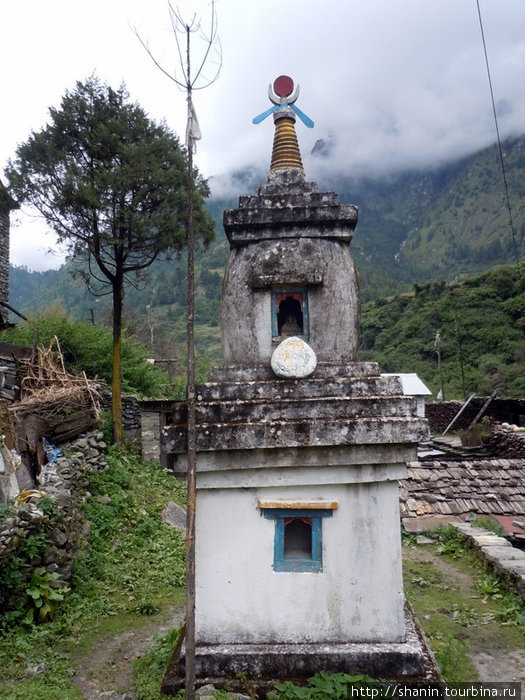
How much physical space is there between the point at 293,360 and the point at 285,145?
3115 mm

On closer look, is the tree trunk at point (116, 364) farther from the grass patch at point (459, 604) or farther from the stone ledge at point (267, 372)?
the stone ledge at point (267, 372)

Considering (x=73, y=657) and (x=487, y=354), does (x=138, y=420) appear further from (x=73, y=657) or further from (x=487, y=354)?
(x=487, y=354)

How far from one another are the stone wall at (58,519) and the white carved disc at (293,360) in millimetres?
4487

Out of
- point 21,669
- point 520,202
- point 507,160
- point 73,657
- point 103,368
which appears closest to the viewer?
point 21,669

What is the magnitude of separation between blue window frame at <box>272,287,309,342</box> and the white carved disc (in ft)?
1.27

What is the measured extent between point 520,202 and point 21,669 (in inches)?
3337

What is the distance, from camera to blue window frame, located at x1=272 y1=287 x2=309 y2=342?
5926 millimetres

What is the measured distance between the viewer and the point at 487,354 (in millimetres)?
40781

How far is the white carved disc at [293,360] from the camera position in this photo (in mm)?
5383

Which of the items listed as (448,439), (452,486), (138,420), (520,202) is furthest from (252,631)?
(520,202)

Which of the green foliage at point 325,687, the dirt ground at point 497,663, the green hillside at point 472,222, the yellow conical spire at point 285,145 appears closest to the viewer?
the green foliage at point 325,687

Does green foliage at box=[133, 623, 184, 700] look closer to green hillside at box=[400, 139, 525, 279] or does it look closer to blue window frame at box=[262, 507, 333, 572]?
blue window frame at box=[262, 507, 333, 572]

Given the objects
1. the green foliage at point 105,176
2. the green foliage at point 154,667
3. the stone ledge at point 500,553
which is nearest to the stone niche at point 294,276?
the green foliage at point 154,667

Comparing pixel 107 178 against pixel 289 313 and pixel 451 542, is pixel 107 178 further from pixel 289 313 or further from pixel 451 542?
pixel 451 542
